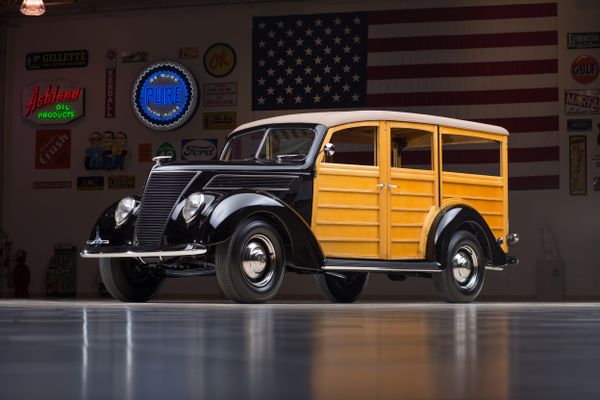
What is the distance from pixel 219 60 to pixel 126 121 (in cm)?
194

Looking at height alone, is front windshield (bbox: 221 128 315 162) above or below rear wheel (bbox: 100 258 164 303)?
above

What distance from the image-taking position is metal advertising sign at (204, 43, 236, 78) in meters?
15.9

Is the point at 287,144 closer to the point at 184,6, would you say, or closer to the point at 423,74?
the point at 423,74

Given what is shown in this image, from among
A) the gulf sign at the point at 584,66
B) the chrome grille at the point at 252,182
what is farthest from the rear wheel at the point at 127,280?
the gulf sign at the point at 584,66

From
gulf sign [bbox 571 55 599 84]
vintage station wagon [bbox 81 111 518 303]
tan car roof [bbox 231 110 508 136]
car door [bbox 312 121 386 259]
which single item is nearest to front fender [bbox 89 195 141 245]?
vintage station wagon [bbox 81 111 518 303]

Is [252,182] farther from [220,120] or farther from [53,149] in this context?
[53,149]

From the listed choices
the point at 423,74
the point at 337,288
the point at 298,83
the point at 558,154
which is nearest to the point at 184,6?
the point at 298,83

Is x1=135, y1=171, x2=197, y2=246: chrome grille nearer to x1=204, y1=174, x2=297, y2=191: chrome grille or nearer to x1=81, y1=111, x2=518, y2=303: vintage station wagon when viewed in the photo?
x1=81, y1=111, x2=518, y2=303: vintage station wagon

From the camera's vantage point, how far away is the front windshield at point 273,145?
6.81m

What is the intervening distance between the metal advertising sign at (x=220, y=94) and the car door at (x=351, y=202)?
350 inches

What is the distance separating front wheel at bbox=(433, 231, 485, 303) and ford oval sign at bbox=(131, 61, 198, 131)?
30.2 feet

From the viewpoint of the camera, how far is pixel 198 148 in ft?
52.5

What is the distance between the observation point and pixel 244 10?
1599 centimetres

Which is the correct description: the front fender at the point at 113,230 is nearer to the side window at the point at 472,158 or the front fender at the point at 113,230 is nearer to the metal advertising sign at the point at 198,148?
the side window at the point at 472,158
